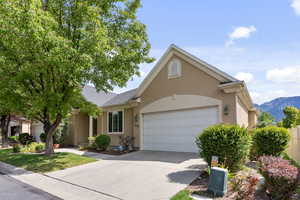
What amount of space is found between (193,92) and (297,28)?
5.82 m

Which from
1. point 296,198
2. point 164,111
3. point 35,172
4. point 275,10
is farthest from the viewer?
point 164,111

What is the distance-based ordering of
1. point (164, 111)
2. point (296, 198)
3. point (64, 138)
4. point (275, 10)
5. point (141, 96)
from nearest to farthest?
point (296, 198), point (275, 10), point (164, 111), point (141, 96), point (64, 138)

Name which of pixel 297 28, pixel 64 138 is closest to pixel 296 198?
pixel 297 28

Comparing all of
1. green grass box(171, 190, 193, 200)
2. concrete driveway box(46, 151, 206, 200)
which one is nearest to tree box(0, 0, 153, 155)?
concrete driveway box(46, 151, 206, 200)

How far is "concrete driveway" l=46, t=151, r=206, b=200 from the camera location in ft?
18.6

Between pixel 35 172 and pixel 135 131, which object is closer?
pixel 35 172

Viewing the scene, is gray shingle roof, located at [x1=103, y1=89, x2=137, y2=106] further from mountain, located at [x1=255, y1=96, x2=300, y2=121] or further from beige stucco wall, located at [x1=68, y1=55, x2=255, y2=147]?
mountain, located at [x1=255, y1=96, x2=300, y2=121]

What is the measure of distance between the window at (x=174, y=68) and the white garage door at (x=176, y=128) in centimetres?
234

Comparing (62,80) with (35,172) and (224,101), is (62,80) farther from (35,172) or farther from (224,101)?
(224,101)

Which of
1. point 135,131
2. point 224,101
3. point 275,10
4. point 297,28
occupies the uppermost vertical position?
point 275,10

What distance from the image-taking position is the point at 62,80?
10789 millimetres

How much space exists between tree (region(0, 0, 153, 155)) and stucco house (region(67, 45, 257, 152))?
5.98 feet

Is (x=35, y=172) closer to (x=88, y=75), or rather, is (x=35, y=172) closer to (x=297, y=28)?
(x=88, y=75)

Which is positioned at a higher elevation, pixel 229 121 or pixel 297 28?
pixel 297 28
